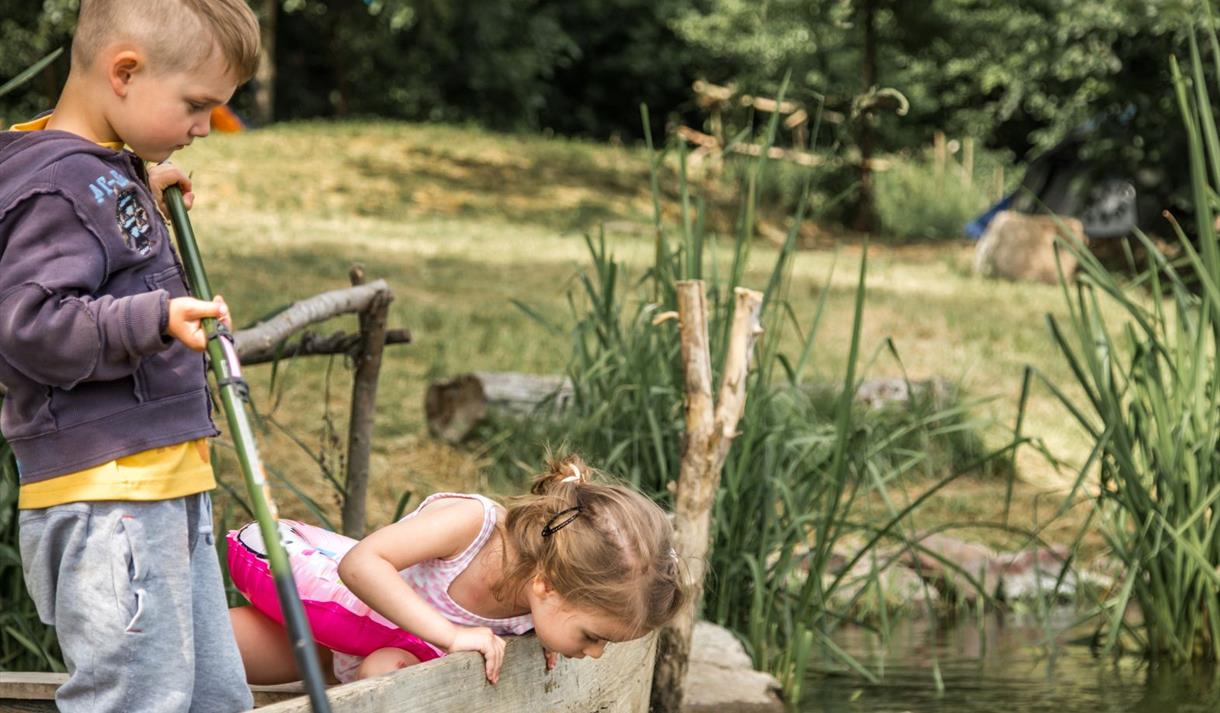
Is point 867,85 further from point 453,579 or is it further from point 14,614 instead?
point 453,579

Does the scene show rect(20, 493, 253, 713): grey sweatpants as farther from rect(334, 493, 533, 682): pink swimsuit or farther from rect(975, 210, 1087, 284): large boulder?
rect(975, 210, 1087, 284): large boulder

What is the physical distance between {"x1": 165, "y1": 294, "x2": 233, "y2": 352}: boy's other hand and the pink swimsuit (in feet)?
2.43

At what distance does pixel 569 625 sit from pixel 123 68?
1052 millimetres

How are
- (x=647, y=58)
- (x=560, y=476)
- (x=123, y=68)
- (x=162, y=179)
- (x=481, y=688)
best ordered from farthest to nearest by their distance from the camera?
(x=647, y=58) → (x=560, y=476) → (x=481, y=688) → (x=162, y=179) → (x=123, y=68)

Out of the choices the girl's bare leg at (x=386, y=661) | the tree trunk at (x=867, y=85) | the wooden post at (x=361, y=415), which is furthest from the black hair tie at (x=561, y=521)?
the tree trunk at (x=867, y=85)

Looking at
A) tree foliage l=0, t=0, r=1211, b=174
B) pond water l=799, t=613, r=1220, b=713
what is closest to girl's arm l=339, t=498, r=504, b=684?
pond water l=799, t=613, r=1220, b=713

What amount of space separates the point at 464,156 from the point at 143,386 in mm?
12675

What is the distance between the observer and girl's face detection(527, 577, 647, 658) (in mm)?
2352

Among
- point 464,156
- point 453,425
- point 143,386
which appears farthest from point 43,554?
point 464,156

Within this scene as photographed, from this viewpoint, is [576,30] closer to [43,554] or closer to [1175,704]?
[1175,704]

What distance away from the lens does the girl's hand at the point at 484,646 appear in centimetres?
228

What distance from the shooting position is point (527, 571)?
242 centimetres

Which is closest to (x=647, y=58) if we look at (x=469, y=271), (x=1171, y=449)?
(x=469, y=271)

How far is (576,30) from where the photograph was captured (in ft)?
72.9
